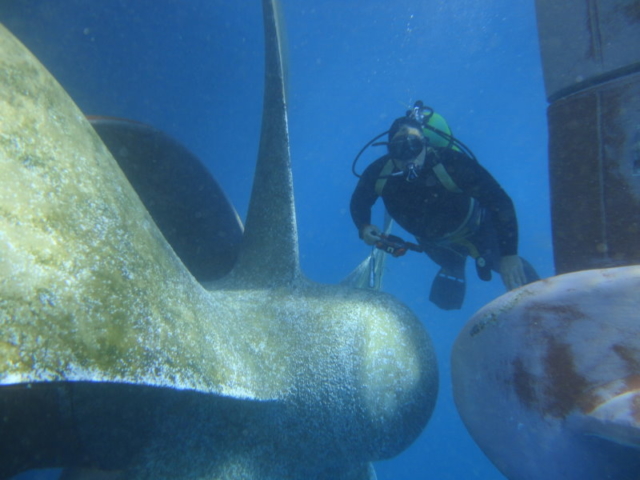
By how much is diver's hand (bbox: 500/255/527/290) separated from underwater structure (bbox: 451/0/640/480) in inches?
29.8

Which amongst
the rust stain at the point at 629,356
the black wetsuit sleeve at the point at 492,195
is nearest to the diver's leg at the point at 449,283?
the black wetsuit sleeve at the point at 492,195

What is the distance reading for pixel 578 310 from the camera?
1.74 metres

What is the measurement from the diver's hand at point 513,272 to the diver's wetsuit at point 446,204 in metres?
0.08

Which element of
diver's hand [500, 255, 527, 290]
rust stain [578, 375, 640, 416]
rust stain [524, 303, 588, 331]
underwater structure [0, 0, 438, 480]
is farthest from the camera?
diver's hand [500, 255, 527, 290]

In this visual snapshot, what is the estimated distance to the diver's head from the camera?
395 cm

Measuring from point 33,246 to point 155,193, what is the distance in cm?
384

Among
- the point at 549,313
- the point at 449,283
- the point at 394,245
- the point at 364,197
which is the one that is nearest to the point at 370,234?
the point at 394,245

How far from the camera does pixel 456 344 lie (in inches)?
89.9

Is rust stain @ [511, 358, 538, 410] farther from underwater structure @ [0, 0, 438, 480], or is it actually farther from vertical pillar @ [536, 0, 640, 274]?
vertical pillar @ [536, 0, 640, 274]

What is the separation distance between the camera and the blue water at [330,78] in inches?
229

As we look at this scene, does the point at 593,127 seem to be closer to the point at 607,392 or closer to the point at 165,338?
the point at 607,392

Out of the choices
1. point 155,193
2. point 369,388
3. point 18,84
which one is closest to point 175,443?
point 369,388

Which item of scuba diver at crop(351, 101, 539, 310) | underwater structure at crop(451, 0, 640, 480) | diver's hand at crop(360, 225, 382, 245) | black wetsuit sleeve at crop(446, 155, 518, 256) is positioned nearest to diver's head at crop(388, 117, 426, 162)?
scuba diver at crop(351, 101, 539, 310)

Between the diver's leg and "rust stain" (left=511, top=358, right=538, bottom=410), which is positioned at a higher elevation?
"rust stain" (left=511, top=358, right=538, bottom=410)
